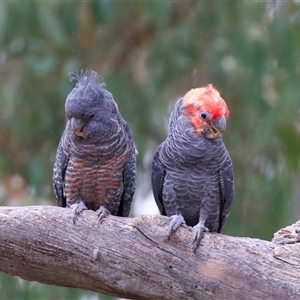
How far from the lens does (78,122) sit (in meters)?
3.40

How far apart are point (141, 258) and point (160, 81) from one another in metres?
3.36

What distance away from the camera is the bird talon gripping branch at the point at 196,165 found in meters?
3.30

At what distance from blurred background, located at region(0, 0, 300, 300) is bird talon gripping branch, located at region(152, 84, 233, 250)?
236cm

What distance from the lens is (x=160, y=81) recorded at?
6.25 meters

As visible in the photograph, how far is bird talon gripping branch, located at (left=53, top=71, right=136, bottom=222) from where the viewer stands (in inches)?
135

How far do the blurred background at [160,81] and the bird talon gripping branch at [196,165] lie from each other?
7.73 feet

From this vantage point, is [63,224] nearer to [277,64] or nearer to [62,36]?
[62,36]

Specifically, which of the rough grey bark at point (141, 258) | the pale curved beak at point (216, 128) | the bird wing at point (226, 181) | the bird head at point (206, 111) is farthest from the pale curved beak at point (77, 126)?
the bird wing at point (226, 181)

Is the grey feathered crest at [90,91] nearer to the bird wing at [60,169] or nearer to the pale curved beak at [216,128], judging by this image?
the bird wing at [60,169]

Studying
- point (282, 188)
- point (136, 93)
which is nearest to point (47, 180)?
point (136, 93)

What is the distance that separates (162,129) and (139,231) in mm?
3204

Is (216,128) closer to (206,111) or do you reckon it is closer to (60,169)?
(206,111)

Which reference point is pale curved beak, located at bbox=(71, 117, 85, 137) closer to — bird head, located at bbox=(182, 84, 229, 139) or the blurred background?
bird head, located at bbox=(182, 84, 229, 139)

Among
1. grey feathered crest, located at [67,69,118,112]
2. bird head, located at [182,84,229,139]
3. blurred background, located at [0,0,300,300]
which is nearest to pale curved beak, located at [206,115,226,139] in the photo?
bird head, located at [182,84,229,139]
